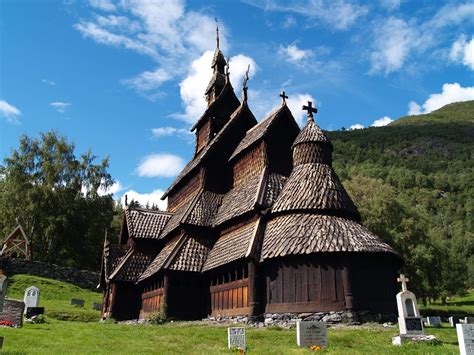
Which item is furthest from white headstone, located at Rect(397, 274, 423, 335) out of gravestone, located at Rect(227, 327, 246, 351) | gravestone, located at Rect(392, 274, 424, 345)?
gravestone, located at Rect(227, 327, 246, 351)

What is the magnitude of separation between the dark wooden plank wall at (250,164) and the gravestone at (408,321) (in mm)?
11672

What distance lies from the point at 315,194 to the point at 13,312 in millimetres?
12931

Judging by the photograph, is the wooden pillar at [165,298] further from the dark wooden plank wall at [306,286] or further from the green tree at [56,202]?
the green tree at [56,202]

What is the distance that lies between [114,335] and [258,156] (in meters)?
12.9

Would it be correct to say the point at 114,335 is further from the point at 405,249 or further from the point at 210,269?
the point at 405,249

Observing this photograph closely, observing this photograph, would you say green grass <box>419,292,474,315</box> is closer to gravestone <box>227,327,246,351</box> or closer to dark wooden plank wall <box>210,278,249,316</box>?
dark wooden plank wall <box>210,278,249,316</box>

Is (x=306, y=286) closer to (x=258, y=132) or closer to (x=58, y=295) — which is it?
(x=258, y=132)

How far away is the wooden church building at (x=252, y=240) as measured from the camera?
17203 millimetres

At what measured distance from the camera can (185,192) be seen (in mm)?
30453

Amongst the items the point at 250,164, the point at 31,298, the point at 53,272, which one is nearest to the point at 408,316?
the point at 250,164

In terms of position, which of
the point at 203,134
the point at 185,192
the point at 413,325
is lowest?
the point at 413,325

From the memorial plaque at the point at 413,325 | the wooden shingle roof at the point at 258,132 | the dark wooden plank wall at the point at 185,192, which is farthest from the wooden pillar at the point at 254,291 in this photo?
the dark wooden plank wall at the point at 185,192

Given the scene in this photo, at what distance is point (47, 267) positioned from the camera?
36750mm

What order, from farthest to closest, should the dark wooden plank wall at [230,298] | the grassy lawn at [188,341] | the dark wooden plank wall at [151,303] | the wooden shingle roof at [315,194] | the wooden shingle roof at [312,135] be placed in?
the dark wooden plank wall at [151,303]
the wooden shingle roof at [312,135]
the wooden shingle roof at [315,194]
the dark wooden plank wall at [230,298]
the grassy lawn at [188,341]
